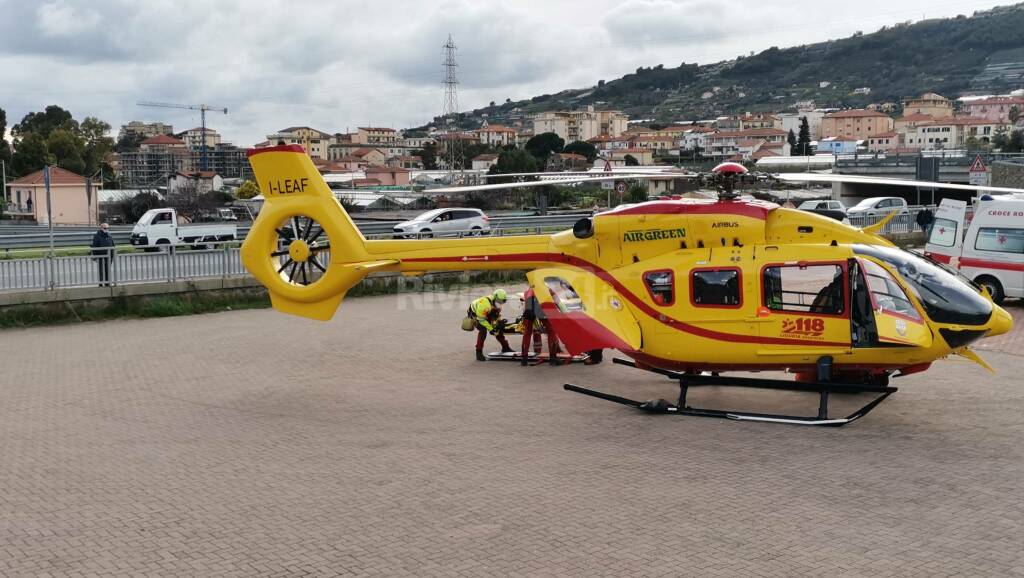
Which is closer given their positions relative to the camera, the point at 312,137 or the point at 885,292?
the point at 885,292

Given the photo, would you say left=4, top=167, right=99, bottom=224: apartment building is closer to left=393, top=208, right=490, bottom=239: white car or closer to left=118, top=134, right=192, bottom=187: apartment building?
left=393, top=208, right=490, bottom=239: white car

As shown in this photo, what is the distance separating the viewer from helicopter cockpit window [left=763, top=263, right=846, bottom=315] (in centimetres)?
1097

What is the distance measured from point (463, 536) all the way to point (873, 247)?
6600 mm

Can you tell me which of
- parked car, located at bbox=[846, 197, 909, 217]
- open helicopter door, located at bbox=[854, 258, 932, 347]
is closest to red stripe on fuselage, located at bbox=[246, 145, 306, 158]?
open helicopter door, located at bbox=[854, 258, 932, 347]

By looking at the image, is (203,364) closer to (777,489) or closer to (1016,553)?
(777,489)

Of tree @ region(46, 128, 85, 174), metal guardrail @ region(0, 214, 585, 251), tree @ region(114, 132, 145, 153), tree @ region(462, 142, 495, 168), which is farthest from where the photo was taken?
tree @ region(114, 132, 145, 153)

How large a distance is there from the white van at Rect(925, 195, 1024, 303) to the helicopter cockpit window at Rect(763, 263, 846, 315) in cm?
1046

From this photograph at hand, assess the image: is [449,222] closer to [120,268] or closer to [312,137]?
[120,268]

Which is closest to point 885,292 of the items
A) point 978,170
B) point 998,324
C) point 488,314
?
point 998,324

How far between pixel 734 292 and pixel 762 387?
4.68 ft

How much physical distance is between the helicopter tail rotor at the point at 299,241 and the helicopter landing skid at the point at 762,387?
158 inches

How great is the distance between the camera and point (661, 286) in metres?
11.8

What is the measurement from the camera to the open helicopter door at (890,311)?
1072 cm

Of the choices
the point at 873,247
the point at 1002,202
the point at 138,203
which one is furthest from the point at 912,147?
the point at 873,247
